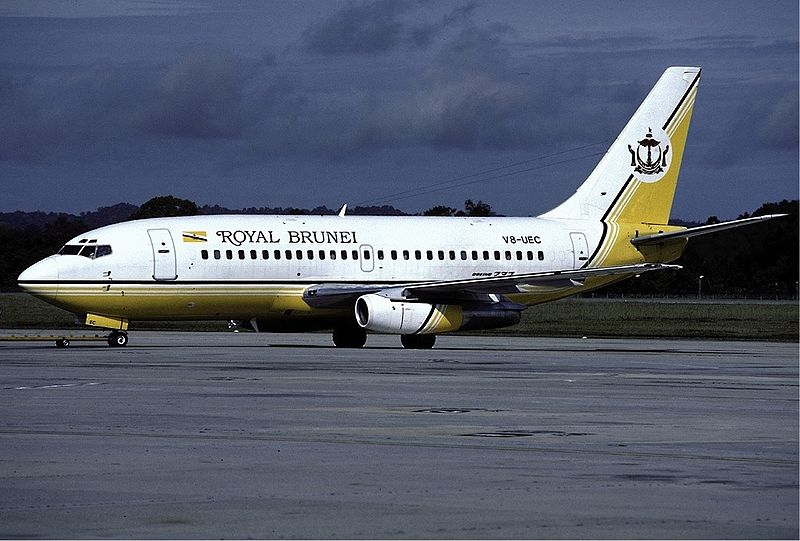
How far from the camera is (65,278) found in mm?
47594

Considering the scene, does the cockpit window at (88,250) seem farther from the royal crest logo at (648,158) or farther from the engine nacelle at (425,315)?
the royal crest logo at (648,158)

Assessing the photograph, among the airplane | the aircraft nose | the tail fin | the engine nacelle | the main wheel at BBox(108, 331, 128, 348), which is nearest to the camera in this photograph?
the aircraft nose

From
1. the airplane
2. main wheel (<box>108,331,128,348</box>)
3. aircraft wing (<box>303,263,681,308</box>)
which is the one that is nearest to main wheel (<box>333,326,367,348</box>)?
the airplane

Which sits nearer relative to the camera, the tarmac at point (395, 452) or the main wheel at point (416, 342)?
the tarmac at point (395, 452)

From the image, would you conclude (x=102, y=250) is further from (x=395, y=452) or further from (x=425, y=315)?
(x=395, y=452)

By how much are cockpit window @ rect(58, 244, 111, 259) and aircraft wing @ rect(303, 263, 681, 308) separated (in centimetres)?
670

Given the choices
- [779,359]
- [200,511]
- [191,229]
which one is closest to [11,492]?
[200,511]

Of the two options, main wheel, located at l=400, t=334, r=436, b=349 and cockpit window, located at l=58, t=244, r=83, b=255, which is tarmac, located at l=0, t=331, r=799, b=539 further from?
main wheel, located at l=400, t=334, r=436, b=349

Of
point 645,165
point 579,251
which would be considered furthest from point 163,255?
point 645,165

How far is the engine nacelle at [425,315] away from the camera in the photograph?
161 ft

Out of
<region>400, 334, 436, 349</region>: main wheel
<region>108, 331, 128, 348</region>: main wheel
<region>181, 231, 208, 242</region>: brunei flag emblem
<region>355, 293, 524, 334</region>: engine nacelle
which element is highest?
<region>181, 231, 208, 242</region>: brunei flag emblem

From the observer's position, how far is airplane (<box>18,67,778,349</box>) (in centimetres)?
A: 4862

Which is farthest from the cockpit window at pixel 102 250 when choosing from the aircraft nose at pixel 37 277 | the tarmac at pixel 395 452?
the tarmac at pixel 395 452

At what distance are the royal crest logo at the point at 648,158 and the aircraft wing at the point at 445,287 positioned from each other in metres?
8.04
